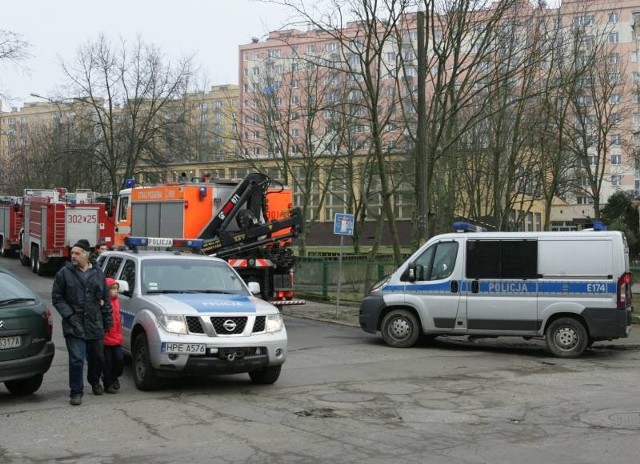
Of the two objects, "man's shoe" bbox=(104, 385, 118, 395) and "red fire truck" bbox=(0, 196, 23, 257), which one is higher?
"red fire truck" bbox=(0, 196, 23, 257)

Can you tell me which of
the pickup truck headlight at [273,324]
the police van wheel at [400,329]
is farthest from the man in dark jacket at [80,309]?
the police van wheel at [400,329]

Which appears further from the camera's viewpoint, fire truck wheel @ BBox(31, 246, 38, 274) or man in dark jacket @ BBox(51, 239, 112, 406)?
fire truck wheel @ BBox(31, 246, 38, 274)

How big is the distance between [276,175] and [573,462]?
45.1 meters

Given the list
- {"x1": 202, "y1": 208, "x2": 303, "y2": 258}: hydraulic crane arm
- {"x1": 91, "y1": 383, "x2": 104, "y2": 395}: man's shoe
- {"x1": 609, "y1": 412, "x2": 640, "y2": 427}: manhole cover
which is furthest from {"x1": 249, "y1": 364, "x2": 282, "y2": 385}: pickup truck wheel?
{"x1": 202, "y1": 208, "x2": 303, "y2": 258}: hydraulic crane arm

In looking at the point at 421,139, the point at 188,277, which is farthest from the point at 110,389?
the point at 421,139

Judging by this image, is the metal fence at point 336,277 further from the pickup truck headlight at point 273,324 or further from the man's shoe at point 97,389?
the man's shoe at point 97,389

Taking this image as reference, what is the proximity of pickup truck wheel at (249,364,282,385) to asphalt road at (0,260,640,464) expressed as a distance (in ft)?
0.40

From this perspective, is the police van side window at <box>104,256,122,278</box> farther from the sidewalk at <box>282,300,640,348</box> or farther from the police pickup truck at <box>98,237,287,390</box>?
the sidewalk at <box>282,300,640,348</box>

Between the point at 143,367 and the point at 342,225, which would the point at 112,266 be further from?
the point at 342,225

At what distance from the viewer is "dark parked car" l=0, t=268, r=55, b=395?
25.9 feet

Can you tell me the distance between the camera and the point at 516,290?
12.8m

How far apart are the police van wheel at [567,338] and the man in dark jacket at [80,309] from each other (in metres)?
A: 7.58

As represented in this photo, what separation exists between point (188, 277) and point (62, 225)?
18.3 m

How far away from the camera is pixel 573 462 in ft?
19.9
